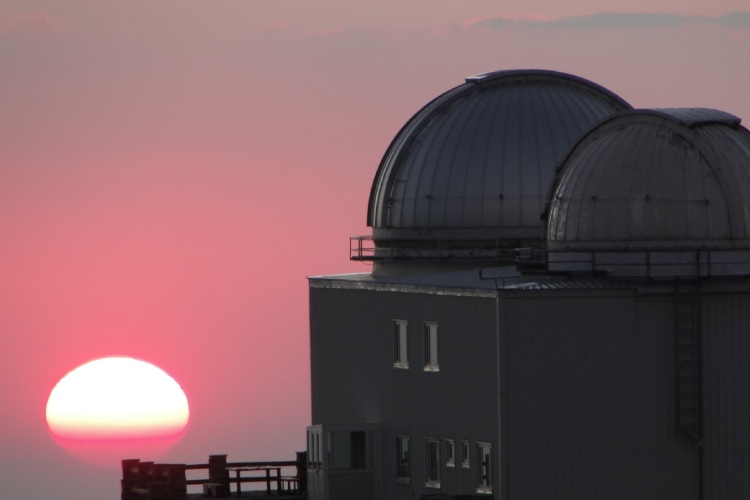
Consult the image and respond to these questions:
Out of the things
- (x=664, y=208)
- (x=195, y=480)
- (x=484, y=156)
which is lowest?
(x=195, y=480)

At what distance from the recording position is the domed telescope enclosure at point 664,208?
73062 millimetres

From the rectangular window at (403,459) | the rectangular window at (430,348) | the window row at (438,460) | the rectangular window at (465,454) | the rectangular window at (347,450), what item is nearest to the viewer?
the window row at (438,460)

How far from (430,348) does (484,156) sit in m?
8.20

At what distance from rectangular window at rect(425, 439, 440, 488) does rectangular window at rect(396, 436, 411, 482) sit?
1.14m

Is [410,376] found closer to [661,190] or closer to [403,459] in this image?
[403,459]

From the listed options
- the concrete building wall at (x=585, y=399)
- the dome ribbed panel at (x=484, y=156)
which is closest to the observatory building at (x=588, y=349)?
the concrete building wall at (x=585, y=399)

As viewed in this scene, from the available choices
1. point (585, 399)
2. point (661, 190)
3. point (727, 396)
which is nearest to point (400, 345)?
point (585, 399)

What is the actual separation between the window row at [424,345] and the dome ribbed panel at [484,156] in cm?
532

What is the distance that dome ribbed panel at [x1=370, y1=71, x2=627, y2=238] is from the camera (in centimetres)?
8094

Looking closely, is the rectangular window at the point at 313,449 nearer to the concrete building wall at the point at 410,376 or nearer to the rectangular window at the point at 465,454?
the concrete building wall at the point at 410,376

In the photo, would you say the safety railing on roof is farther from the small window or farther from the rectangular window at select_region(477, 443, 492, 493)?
the small window

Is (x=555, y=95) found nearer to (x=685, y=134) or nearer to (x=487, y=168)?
(x=487, y=168)

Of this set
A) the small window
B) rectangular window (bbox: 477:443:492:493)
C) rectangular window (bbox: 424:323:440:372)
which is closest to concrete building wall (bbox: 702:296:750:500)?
rectangular window (bbox: 477:443:492:493)

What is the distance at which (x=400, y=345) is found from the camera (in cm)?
7719
